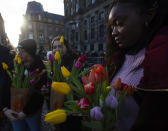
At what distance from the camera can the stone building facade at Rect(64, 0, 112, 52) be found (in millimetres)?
20906

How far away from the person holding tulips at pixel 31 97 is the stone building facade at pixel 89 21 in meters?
17.5

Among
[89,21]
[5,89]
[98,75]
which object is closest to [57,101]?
[98,75]

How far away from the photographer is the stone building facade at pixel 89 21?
20.9m

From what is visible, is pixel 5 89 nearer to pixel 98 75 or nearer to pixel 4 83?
pixel 4 83

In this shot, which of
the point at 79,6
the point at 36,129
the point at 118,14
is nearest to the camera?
the point at 118,14

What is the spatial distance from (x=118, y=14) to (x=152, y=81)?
429 millimetres

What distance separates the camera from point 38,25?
40969 mm

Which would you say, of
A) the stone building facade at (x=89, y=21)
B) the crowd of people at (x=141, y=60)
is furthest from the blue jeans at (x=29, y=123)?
the stone building facade at (x=89, y=21)

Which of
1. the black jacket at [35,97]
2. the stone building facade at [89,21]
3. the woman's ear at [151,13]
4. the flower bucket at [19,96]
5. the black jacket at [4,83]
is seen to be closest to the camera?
the woman's ear at [151,13]

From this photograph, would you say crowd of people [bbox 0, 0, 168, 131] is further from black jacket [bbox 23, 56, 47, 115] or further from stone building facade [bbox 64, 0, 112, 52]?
stone building facade [bbox 64, 0, 112, 52]

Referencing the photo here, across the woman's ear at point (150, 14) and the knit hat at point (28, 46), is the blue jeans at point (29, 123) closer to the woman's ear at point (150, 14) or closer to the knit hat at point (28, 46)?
the knit hat at point (28, 46)

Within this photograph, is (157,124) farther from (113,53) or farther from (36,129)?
(36,129)

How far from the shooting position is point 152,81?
0.56 meters

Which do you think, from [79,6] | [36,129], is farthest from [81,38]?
[36,129]
